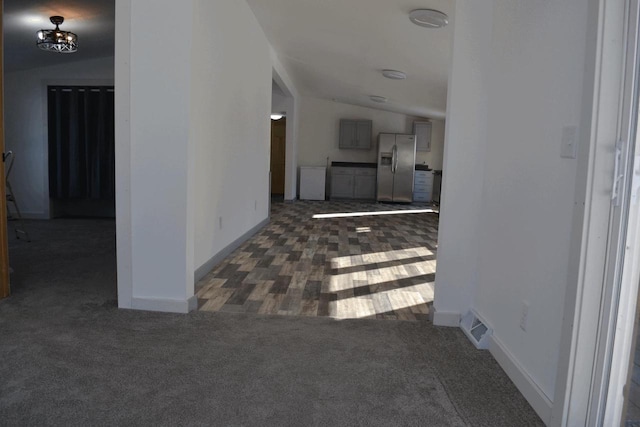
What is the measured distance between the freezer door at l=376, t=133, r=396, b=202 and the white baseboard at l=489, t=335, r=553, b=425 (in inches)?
356

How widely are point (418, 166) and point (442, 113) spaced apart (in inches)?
63.9

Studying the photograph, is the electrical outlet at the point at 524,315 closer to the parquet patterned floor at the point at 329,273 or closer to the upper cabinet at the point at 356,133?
the parquet patterned floor at the point at 329,273

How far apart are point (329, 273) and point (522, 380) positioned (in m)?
2.19

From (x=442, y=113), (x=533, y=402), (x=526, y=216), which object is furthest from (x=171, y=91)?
(x=442, y=113)

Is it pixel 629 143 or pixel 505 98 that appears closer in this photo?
pixel 629 143

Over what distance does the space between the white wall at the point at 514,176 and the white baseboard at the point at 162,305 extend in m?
1.50

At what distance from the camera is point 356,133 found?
11.7 m

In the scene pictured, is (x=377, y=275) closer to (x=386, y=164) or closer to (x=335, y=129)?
(x=386, y=164)

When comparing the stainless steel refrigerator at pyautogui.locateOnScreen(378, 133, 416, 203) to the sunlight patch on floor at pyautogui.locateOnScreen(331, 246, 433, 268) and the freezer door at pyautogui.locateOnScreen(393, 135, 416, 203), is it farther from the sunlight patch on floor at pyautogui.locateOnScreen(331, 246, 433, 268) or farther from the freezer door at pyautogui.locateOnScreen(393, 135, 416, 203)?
the sunlight patch on floor at pyautogui.locateOnScreen(331, 246, 433, 268)

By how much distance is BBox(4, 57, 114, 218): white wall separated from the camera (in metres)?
6.93

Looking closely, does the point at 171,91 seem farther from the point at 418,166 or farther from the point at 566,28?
the point at 418,166

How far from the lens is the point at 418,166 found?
38.2ft

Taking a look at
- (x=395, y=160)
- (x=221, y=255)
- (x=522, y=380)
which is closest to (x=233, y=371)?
(x=522, y=380)

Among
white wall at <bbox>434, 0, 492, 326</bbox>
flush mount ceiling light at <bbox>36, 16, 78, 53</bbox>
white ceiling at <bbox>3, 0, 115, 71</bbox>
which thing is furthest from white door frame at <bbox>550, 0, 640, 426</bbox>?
flush mount ceiling light at <bbox>36, 16, 78, 53</bbox>
